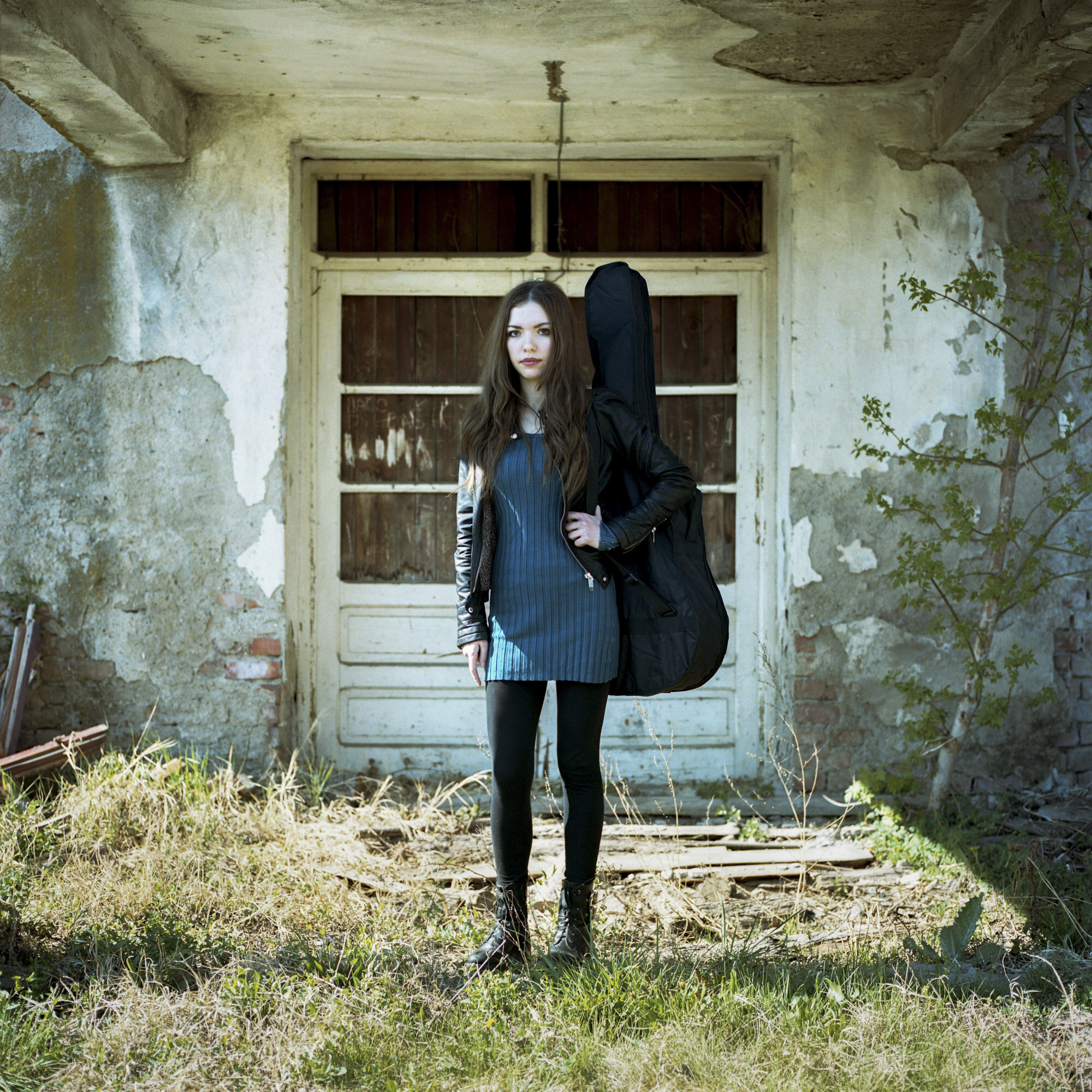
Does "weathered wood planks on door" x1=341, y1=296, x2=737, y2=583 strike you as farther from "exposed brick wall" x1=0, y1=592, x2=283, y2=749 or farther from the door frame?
Answer: "exposed brick wall" x1=0, y1=592, x2=283, y2=749

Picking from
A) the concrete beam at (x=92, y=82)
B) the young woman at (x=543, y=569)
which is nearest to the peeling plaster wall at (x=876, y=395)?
the young woman at (x=543, y=569)

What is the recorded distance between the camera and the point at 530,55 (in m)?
3.53

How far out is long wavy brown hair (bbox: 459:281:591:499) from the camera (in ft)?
7.92

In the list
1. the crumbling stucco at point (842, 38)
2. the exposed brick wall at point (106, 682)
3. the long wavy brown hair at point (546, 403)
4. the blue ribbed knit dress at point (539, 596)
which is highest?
Result: the crumbling stucco at point (842, 38)

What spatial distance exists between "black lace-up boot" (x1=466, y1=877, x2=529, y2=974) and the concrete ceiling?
8.81 feet

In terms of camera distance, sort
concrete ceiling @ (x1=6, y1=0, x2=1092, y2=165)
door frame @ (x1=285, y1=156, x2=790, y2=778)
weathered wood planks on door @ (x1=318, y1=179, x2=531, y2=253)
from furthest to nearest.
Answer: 1. weathered wood planks on door @ (x1=318, y1=179, x2=531, y2=253)
2. door frame @ (x1=285, y1=156, x2=790, y2=778)
3. concrete ceiling @ (x1=6, y1=0, x2=1092, y2=165)

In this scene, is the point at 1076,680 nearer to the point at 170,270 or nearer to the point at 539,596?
the point at 539,596

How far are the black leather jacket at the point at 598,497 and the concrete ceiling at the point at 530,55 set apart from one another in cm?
158

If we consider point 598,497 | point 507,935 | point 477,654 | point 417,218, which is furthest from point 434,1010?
point 417,218

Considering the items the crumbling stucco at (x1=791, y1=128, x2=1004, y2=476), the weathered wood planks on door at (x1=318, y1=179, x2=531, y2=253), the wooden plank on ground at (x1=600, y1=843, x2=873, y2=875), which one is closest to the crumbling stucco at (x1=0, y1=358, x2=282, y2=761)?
the weathered wood planks on door at (x1=318, y1=179, x2=531, y2=253)

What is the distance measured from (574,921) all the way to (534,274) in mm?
2759

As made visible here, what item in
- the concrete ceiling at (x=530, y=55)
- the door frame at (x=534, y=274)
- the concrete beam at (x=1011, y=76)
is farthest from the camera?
the door frame at (x=534, y=274)

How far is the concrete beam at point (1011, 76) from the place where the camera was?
2.94 meters

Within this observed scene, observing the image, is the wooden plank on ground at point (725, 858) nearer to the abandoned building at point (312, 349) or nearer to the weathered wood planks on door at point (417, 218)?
the abandoned building at point (312, 349)
